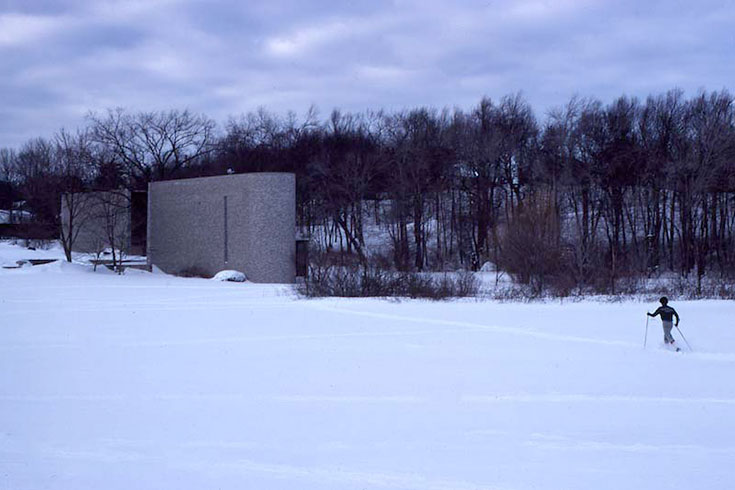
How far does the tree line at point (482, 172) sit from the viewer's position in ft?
136

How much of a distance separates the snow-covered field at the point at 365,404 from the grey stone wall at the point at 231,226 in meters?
17.3

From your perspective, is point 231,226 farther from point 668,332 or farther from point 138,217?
point 668,332

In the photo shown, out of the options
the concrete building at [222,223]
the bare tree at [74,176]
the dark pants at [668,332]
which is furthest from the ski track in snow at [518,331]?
the bare tree at [74,176]

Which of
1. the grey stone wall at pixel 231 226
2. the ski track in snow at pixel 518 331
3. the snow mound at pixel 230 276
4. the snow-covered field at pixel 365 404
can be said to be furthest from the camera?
the grey stone wall at pixel 231 226

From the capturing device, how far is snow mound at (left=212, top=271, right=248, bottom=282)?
3284cm

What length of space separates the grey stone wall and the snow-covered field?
17287 mm

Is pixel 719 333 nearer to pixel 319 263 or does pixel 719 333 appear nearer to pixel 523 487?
pixel 523 487

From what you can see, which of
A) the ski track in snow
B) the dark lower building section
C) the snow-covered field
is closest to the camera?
the snow-covered field

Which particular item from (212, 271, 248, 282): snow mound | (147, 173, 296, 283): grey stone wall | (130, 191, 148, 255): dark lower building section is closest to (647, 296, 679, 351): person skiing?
(212, 271, 248, 282): snow mound

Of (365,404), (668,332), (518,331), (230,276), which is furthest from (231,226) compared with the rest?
(365,404)

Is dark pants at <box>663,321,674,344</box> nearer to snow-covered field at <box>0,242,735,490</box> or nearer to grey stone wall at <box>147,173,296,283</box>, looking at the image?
snow-covered field at <box>0,242,735,490</box>

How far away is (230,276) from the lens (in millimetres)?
32875

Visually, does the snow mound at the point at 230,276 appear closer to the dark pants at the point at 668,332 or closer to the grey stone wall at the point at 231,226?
the grey stone wall at the point at 231,226

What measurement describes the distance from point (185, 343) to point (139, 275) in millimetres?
23014
